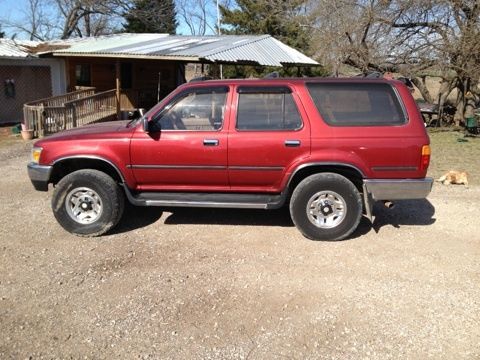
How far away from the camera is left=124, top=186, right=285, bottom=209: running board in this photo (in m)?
5.16

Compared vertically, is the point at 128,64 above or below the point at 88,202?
above

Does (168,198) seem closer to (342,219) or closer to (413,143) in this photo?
(342,219)

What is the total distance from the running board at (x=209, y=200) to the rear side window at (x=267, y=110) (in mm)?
787

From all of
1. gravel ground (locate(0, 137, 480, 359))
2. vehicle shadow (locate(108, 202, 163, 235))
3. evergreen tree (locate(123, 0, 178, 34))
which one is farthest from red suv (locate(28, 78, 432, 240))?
evergreen tree (locate(123, 0, 178, 34))

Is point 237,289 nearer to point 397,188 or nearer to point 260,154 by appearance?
point 260,154

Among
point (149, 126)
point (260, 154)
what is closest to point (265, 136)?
point (260, 154)

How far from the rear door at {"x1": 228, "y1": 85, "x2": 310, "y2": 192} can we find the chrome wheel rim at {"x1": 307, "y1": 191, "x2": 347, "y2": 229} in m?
0.44

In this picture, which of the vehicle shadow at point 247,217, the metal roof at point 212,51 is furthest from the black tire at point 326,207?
the metal roof at point 212,51

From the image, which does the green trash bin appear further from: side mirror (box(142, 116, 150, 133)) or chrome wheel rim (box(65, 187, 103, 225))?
chrome wheel rim (box(65, 187, 103, 225))

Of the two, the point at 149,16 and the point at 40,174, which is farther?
the point at 149,16

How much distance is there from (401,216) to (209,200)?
2679mm

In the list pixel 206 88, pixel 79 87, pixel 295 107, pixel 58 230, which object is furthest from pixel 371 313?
pixel 79 87

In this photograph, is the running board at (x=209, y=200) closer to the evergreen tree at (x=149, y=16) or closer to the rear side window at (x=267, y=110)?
the rear side window at (x=267, y=110)

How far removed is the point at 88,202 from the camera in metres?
5.27
